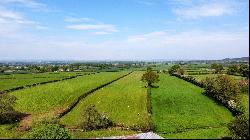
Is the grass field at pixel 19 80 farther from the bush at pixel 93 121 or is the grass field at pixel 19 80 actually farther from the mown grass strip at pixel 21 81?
the bush at pixel 93 121

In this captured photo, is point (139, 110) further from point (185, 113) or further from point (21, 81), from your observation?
point (21, 81)

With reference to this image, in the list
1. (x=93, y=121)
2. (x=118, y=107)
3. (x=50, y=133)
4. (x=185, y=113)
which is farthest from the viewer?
(x=118, y=107)

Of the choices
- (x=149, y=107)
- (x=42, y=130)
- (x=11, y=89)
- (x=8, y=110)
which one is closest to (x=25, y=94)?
(x=11, y=89)

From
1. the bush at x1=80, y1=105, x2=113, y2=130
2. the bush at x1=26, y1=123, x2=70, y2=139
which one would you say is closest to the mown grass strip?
the bush at x1=80, y1=105, x2=113, y2=130

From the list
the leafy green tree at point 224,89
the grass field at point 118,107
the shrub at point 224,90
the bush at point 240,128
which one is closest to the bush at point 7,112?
the grass field at point 118,107

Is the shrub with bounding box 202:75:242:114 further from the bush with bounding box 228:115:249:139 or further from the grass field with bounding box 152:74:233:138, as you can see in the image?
the bush with bounding box 228:115:249:139

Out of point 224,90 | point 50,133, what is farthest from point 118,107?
point 50,133
